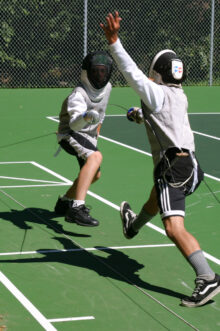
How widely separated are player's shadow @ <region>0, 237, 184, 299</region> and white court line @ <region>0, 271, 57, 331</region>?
0.69 m

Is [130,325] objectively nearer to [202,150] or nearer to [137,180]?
[137,180]

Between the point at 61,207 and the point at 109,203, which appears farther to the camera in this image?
the point at 109,203

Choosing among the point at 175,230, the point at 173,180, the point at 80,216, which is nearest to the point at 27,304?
the point at 175,230

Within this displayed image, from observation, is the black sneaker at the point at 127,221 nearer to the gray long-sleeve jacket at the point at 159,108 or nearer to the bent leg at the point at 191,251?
the gray long-sleeve jacket at the point at 159,108

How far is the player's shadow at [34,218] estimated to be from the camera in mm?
10516

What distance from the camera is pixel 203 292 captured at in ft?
25.8

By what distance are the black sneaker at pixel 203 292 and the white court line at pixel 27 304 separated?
1.29m

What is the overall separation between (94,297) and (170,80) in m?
2.11

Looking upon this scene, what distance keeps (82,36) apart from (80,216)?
1624 centimetres

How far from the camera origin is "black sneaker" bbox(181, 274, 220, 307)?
7.86 metres

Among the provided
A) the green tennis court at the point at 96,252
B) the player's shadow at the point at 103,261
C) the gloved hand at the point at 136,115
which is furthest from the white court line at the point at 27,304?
the gloved hand at the point at 136,115

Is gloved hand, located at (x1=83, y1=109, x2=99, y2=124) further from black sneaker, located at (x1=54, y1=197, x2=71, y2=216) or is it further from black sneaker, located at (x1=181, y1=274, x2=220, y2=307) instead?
black sneaker, located at (x1=181, y1=274, x2=220, y2=307)

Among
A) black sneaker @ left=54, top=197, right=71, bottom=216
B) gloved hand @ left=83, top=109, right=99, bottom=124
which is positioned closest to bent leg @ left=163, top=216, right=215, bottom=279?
gloved hand @ left=83, top=109, right=99, bottom=124

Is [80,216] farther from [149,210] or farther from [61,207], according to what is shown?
[149,210]
